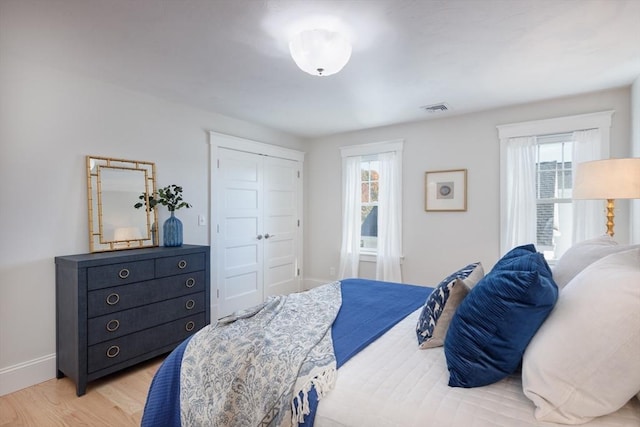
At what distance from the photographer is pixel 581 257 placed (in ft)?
4.86

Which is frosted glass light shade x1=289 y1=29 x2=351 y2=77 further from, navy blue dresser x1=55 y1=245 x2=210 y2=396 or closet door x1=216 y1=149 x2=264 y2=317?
closet door x1=216 y1=149 x2=264 y2=317


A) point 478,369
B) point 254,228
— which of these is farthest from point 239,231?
point 478,369

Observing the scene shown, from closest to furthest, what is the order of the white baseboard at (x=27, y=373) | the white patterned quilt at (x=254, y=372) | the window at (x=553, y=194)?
the white patterned quilt at (x=254, y=372) < the white baseboard at (x=27, y=373) < the window at (x=553, y=194)

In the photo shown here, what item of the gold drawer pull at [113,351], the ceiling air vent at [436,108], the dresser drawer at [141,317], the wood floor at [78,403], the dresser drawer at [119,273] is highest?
the ceiling air vent at [436,108]

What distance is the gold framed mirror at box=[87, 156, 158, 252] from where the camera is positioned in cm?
287

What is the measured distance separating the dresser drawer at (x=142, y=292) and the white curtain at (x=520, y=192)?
3.41 meters

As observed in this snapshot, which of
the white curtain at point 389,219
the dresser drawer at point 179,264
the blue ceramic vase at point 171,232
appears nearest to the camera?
the dresser drawer at point 179,264

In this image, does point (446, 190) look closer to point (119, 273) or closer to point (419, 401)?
point (419, 401)

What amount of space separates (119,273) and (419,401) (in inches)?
95.2

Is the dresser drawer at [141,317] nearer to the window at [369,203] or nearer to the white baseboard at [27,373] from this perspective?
the white baseboard at [27,373]

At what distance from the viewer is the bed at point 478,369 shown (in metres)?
0.95

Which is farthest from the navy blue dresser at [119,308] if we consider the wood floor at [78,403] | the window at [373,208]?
the window at [373,208]

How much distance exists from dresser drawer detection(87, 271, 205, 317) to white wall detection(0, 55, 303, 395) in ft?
1.80

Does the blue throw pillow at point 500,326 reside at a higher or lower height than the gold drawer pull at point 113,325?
higher
